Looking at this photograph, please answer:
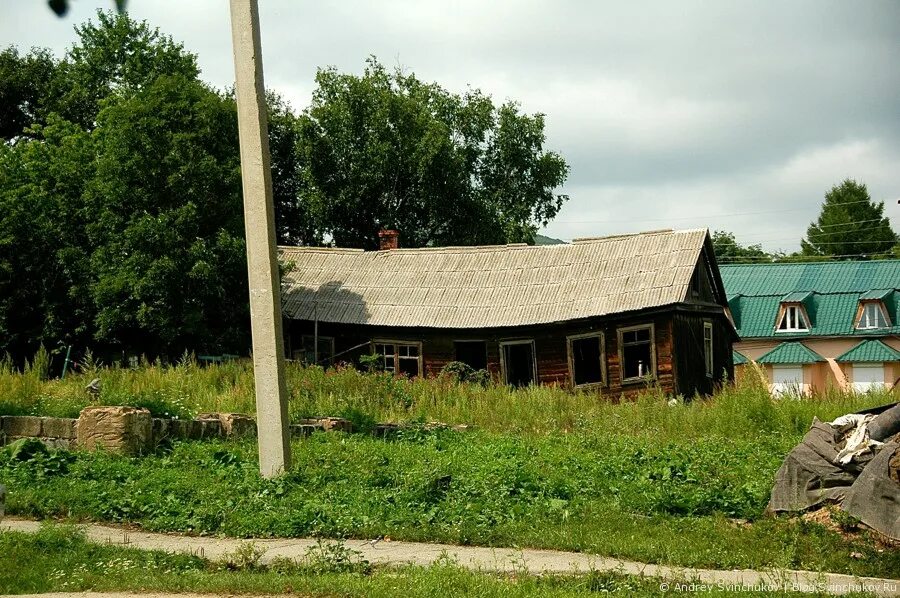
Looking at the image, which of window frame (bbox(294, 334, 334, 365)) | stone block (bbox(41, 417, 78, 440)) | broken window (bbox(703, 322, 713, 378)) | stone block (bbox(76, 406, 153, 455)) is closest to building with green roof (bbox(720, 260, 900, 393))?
broken window (bbox(703, 322, 713, 378))

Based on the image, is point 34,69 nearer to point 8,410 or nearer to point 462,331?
point 462,331

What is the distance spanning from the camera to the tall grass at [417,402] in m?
17.3

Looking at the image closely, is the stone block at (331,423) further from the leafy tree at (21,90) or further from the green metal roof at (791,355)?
the green metal roof at (791,355)

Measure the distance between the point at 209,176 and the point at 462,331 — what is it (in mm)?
9284

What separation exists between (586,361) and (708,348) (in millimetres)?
3966

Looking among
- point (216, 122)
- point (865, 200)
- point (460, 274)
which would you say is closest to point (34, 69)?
point (216, 122)

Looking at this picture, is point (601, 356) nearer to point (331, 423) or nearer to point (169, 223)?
point (169, 223)

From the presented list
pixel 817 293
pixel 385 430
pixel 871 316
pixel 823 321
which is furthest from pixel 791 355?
pixel 385 430

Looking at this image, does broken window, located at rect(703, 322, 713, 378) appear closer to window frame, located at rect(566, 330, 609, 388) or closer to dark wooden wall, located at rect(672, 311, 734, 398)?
dark wooden wall, located at rect(672, 311, 734, 398)

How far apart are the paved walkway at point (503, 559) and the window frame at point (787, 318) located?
52.0 metres

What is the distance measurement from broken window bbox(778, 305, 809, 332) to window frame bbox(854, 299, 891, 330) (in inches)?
109

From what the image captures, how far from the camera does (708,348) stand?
1379 inches

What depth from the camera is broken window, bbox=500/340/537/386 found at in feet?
113

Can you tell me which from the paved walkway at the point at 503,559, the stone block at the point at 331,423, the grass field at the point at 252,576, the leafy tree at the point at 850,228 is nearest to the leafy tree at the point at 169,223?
the stone block at the point at 331,423
